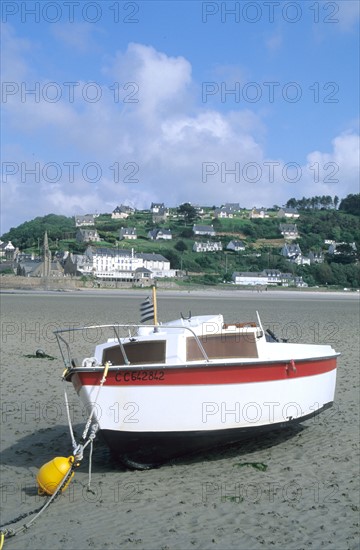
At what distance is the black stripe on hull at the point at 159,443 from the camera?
826 cm

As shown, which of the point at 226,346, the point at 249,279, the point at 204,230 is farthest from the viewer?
the point at 204,230

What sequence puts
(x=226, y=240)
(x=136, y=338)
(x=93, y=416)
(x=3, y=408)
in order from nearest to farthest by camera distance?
(x=93, y=416), (x=136, y=338), (x=3, y=408), (x=226, y=240)

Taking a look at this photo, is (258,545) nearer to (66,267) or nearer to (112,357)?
(112,357)

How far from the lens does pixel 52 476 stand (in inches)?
299

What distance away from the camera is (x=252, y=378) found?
344 inches

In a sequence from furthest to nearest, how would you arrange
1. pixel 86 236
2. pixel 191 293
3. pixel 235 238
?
pixel 235 238
pixel 86 236
pixel 191 293

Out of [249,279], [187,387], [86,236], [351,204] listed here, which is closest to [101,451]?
[187,387]

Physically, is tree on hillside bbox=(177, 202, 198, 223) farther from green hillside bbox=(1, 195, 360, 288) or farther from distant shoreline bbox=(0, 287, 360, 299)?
distant shoreline bbox=(0, 287, 360, 299)

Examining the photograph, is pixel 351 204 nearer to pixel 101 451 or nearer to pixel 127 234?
pixel 127 234

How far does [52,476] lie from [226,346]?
2.89m

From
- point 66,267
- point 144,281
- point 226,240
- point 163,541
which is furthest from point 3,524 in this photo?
point 226,240

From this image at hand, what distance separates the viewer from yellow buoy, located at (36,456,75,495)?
756 centimetres

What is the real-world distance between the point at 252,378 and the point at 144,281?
90.3 m

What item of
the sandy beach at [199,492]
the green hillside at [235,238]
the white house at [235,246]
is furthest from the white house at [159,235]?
the sandy beach at [199,492]
